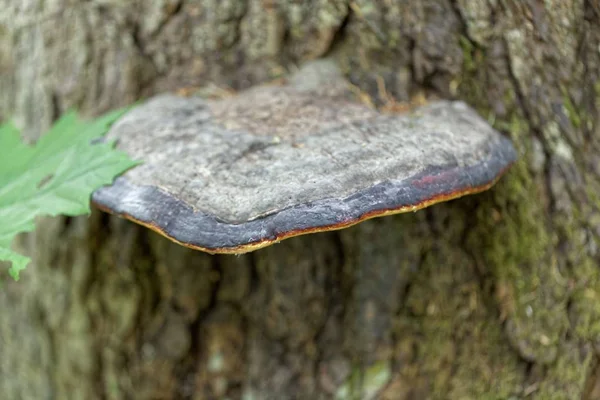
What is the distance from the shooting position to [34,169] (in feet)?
7.27

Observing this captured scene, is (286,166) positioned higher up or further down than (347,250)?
higher up

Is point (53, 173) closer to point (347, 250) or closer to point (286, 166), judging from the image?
point (286, 166)

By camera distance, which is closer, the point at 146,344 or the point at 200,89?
the point at 200,89

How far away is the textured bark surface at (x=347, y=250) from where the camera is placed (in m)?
2.39

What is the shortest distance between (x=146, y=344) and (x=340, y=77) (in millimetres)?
1686

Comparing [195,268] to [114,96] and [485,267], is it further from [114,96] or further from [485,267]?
[485,267]

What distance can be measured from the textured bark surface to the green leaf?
31 cm

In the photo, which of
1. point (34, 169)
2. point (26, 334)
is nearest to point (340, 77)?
point (34, 169)

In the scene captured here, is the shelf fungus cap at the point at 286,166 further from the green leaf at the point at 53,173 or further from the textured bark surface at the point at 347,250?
the textured bark surface at the point at 347,250

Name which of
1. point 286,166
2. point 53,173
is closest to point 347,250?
point 286,166

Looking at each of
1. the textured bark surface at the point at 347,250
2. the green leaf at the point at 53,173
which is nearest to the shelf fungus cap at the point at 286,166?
the green leaf at the point at 53,173

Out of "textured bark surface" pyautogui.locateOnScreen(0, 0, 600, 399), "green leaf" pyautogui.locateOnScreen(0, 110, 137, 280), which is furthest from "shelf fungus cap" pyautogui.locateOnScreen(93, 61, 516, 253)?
"textured bark surface" pyautogui.locateOnScreen(0, 0, 600, 399)

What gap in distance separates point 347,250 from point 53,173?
1.34 m

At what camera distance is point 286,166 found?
176 centimetres
